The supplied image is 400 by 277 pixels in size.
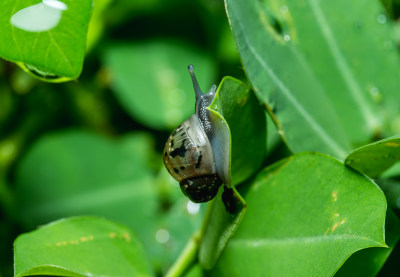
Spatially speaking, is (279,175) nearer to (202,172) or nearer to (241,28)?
(202,172)

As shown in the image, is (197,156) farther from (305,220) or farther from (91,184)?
(91,184)

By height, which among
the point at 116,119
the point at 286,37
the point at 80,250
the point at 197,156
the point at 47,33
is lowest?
the point at 116,119

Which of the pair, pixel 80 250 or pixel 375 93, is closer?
pixel 80 250

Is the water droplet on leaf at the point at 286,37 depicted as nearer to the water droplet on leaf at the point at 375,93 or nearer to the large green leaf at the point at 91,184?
the water droplet on leaf at the point at 375,93

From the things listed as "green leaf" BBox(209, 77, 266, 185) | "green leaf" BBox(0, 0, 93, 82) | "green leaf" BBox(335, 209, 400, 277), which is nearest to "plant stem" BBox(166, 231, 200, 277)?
"green leaf" BBox(209, 77, 266, 185)

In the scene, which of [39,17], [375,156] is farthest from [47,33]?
[375,156]

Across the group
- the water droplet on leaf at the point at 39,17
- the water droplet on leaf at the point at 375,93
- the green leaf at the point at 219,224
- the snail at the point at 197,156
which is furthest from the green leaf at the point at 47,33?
the water droplet on leaf at the point at 375,93
